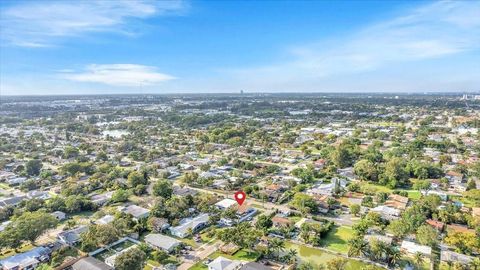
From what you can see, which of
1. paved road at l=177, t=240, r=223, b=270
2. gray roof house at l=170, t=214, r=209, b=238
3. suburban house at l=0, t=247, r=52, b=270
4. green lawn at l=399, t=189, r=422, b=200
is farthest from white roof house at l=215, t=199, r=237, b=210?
green lawn at l=399, t=189, r=422, b=200

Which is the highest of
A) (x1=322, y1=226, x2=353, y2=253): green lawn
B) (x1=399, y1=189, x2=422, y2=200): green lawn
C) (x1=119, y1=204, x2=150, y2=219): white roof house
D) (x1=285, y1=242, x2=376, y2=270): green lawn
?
(x1=119, y1=204, x2=150, y2=219): white roof house

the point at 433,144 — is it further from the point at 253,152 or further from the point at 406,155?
the point at 253,152

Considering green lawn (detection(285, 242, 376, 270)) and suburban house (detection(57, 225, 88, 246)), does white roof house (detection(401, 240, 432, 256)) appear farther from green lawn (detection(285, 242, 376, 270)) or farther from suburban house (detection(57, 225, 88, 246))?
suburban house (detection(57, 225, 88, 246))

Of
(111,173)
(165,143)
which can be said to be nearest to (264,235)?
(111,173)

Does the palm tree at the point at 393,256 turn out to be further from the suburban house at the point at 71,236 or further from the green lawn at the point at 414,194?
the suburban house at the point at 71,236

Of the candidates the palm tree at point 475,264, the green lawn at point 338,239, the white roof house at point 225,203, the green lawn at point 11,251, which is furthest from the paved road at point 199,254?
the palm tree at point 475,264

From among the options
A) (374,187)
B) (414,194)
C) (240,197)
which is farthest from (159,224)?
(414,194)
